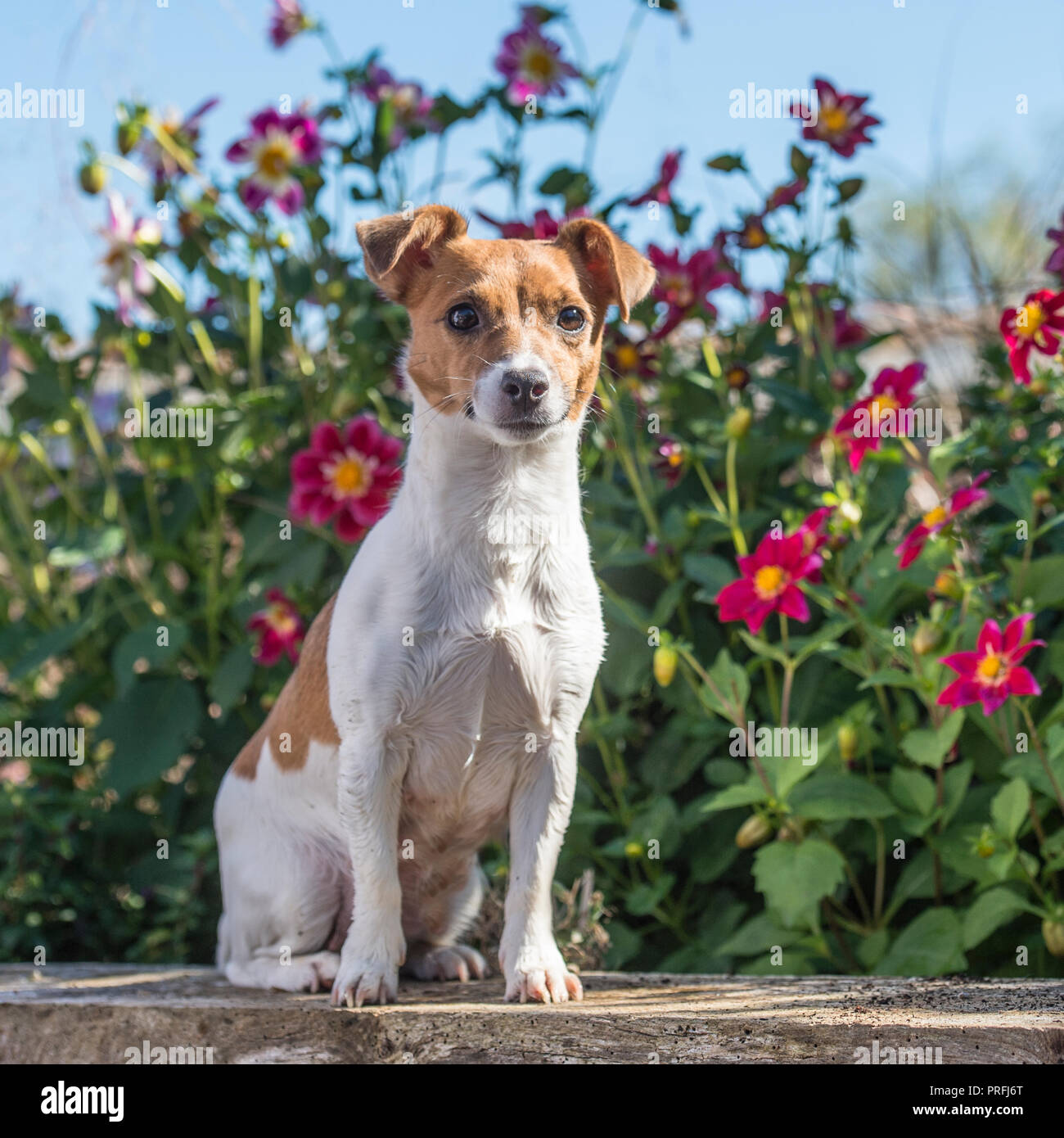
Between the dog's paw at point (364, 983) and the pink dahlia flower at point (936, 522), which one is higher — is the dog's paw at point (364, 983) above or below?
below

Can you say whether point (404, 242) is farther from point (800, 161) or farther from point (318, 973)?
point (800, 161)

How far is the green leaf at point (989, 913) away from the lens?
2715 millimetres

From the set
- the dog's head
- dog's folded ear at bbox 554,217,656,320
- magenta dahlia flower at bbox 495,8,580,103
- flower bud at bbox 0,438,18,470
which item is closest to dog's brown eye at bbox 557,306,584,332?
the dog's head

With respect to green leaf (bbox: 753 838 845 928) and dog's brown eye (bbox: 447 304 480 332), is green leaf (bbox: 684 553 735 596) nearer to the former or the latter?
green leaf (bbox: 753 838 845 928)

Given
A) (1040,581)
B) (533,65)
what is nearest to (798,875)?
(1040,581)

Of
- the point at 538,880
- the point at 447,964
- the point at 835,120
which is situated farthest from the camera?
the point at 835,120

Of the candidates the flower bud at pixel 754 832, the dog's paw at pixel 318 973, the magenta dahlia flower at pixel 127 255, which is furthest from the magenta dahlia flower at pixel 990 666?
the magenta dahlia flower at pixel 127 255

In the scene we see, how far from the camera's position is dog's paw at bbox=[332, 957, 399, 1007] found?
237 cm

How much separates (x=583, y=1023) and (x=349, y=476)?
1.76 metres

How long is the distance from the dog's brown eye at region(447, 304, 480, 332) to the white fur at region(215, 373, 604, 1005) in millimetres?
162

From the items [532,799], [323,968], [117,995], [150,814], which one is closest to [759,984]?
[532,799]

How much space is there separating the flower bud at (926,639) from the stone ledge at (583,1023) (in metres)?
0.73

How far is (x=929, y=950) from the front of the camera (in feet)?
9.29

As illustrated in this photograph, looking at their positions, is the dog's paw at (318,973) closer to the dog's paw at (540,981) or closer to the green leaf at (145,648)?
the dog's paw at (540,981)
